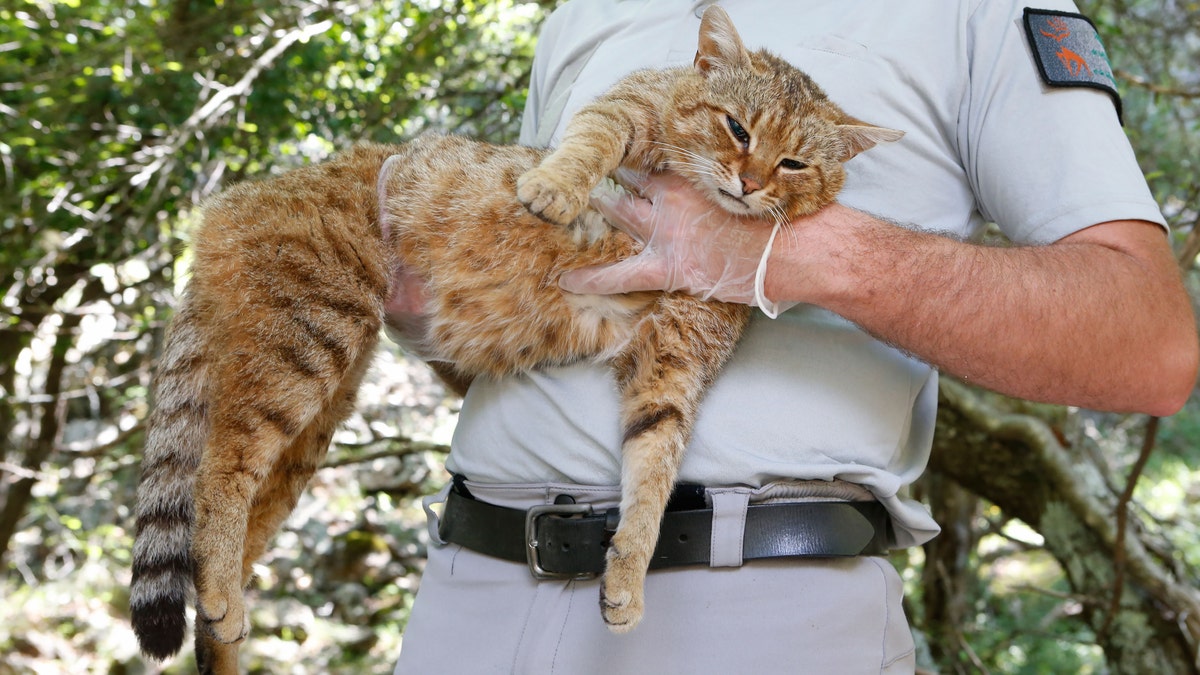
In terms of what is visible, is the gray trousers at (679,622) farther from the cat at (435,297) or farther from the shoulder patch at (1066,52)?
the shoulder patch at (1066,52)

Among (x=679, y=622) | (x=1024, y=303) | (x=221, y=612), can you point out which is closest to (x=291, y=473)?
(x=221, y=612)

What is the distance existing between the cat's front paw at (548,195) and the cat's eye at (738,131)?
501 millimetres

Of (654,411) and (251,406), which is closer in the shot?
(654,411)

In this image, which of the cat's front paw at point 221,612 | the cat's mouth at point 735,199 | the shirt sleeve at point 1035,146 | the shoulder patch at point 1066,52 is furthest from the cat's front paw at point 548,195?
the cat's front paw at point 221,612

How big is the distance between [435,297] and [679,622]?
41.9 inches

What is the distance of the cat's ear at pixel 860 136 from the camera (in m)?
1.93

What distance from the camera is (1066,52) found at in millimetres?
1875

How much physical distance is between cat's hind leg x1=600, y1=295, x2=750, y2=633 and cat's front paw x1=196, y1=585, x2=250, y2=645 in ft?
3.20

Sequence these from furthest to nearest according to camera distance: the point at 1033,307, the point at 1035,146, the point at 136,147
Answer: the point at 136,147 → the point at 1035,146 → the point at 1033,307

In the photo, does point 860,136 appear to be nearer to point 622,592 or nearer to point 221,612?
point 622,592

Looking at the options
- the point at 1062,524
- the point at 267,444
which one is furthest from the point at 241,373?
the point at 1062,524

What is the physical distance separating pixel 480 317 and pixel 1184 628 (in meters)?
3.33

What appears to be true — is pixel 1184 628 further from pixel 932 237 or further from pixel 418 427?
pixel 418 427

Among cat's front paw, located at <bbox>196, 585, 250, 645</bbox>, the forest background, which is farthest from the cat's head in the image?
the forest background
